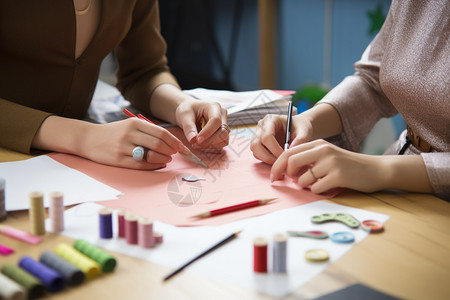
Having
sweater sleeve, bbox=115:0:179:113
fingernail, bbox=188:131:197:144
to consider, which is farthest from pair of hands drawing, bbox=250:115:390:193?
sweater sleeve, bbox=115:0:179:113

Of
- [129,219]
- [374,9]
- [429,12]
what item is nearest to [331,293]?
[129,219]

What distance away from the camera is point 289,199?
2.65 ft

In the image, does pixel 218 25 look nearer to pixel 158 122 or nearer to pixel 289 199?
pixel 158 122

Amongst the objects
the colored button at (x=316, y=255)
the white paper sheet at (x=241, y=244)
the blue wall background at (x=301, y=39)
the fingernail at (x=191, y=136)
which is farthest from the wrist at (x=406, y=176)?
the blue wall background at (x=301, y=39)

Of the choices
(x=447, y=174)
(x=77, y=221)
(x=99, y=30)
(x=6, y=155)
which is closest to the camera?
(x=77, y=221)

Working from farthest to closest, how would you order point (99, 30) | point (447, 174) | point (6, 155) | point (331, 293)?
point (99, 30) < point (6, 155) < point (447, 174) < point (331, 293)

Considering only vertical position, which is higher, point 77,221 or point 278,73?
point 77,221

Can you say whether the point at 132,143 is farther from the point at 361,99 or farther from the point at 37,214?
the point at 361,99

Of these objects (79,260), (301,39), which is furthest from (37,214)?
(301,39)

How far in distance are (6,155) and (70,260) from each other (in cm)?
46

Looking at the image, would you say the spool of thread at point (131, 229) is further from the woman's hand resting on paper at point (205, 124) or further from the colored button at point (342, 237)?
the woman's hand resting on paper at point (205, 124)

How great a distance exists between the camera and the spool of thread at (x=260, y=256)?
0.58m

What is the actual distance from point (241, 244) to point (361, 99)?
62 centimetres

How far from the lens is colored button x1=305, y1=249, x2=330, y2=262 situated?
0.62 m
